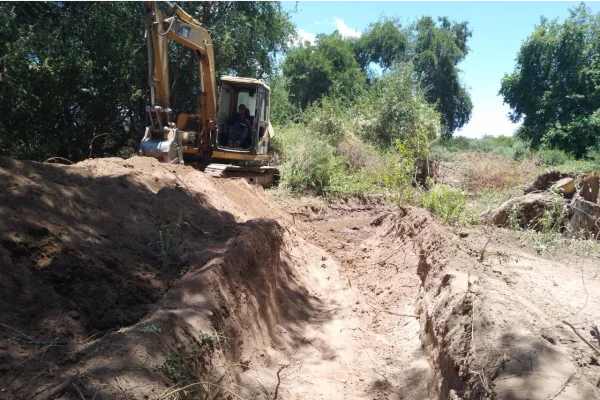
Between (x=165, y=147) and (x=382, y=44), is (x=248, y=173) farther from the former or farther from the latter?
(x=382, y=44)

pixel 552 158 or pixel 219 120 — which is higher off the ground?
pixel 219 120

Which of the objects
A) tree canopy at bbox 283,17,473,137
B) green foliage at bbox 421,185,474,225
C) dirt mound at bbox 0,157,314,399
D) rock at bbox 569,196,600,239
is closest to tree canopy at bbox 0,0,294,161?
dirt mound at bbox 0,157,314,399

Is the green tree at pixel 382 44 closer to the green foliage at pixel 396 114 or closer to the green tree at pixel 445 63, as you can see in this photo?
the green tree at pixel 445 63

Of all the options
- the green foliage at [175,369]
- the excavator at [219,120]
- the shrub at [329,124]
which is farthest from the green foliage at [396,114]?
the green foliage at [175,369]

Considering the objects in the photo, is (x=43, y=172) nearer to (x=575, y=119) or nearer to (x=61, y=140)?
(x=61, y=140)

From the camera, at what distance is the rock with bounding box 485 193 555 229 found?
9.12 m

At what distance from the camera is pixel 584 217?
361 inches

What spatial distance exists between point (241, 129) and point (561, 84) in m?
23.9

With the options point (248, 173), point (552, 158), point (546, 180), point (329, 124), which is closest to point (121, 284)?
point (248, 173)

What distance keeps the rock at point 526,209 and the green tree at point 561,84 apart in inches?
741

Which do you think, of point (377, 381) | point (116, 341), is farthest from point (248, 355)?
point (116, 341)

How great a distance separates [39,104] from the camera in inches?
555

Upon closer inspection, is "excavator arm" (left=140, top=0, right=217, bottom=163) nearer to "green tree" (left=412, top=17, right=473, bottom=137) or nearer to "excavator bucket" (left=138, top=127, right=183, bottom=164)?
"excavator bucket" (left=138, top=127, right=183, bottom=164)

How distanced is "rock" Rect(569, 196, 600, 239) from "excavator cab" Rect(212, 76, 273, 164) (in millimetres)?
7792
